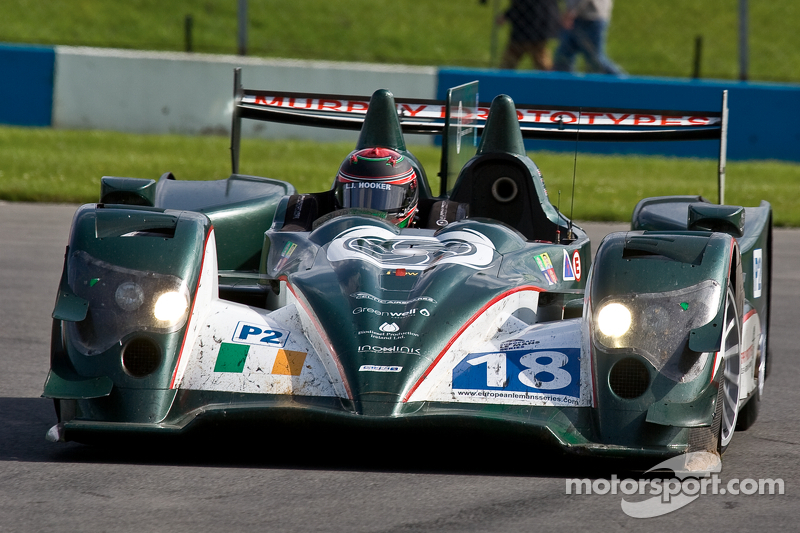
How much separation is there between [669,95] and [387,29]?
9114 millimetres

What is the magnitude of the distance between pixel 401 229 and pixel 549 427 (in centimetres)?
183

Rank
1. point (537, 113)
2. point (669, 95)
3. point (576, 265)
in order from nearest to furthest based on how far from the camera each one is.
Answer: point (576, 265) < point (537, 113) < point (669, 95)

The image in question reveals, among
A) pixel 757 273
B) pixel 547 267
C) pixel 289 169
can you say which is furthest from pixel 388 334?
pixel 289 169

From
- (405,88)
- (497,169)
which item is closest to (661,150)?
(405,88)

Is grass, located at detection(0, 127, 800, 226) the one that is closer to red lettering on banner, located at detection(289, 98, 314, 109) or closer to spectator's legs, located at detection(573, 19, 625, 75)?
spectator's legs, located at detection(573, 19, 625, 75)

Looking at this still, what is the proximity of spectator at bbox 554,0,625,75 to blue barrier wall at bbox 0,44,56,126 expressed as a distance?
22.8 feet

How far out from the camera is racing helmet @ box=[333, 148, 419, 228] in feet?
21.1

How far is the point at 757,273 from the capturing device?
6500 mm

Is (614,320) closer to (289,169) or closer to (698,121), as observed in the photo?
(698,121)

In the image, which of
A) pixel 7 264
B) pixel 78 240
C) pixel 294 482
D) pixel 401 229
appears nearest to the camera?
pixel 294 482

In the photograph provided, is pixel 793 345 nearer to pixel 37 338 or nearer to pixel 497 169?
pixel 497 169

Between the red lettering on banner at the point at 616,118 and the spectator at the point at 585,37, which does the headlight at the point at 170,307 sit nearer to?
the red lettering on banner at the point at 616,118

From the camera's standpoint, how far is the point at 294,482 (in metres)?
4.51

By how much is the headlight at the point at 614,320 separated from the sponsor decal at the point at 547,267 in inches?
39.8
